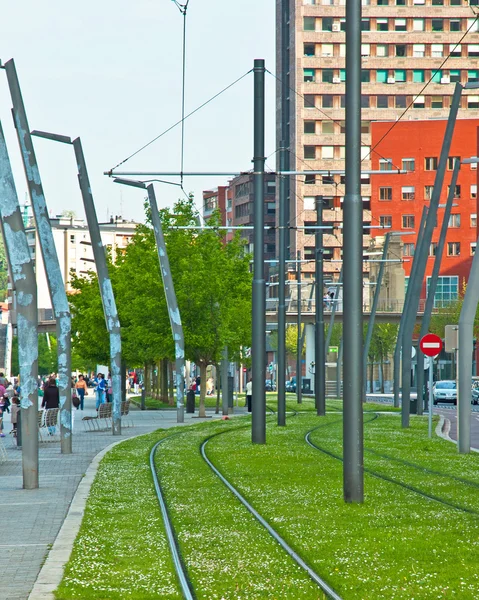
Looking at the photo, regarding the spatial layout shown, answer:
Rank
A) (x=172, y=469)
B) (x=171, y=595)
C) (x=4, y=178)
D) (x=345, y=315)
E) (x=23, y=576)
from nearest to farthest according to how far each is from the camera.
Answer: (x=171, y=595) < (x=23, y=576) < (x=345, y=315) < (x=4, y=178) < (x=172, y=469)

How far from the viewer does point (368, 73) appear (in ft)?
452

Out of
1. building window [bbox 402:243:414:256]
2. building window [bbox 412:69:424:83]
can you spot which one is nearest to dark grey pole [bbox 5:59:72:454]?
building window [bbox 402:243:414:256]

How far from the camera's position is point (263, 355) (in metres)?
27.2

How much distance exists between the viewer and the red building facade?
12862cm

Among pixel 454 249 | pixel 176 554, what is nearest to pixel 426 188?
pixel 454 249

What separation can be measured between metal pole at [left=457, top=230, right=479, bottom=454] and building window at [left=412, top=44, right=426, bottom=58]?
114358mm

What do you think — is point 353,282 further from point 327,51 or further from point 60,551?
point 327,51

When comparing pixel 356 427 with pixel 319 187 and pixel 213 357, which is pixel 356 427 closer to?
pixel 213 357

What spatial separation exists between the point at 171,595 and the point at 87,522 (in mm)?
4754

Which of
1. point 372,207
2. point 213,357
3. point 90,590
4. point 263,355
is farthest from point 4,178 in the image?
point 372,207

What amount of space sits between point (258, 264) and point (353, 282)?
11.7 meters

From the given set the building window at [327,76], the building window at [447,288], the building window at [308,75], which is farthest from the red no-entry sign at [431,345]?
the building window at [327,76]

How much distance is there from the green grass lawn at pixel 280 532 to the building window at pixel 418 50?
387 ft

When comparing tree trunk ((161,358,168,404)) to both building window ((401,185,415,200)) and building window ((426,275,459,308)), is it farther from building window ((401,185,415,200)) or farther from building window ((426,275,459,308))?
building window ((401,185,415,200))
